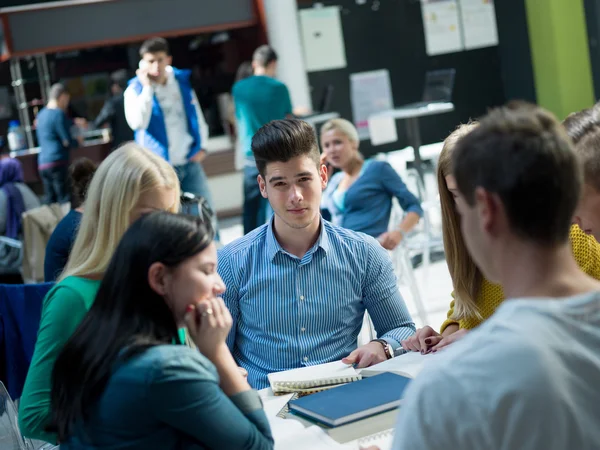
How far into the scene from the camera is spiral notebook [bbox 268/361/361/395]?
6.48 ft

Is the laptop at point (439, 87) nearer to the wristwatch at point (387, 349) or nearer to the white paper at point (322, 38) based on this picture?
the white paper at point (322, 38)

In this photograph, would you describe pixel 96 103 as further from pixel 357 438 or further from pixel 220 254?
pixel 357 438

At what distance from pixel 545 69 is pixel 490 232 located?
356 inches

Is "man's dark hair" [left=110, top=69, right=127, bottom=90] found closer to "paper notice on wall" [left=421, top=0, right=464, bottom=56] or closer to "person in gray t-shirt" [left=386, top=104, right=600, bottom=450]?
"paper notice on wall" [left=421, top=0, right=464, bottom=56]

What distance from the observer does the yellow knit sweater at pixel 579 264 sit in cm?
228

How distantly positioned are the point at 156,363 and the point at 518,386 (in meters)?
0.63

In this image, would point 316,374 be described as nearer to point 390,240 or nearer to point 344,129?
point 390,240

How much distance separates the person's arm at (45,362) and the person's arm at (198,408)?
0.56m

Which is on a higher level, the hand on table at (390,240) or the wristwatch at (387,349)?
the wristwatch at (387,349)

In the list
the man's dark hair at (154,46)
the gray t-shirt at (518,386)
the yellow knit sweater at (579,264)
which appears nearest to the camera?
the gray t-shirt at (518,386)

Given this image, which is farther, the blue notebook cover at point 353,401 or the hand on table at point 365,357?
the hand on table at point 365,357

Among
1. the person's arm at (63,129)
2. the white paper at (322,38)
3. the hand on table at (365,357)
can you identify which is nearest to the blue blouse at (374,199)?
the hand on table at (365,357)

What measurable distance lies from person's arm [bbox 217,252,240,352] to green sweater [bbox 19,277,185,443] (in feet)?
1.92

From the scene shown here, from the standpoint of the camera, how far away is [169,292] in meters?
1.50
